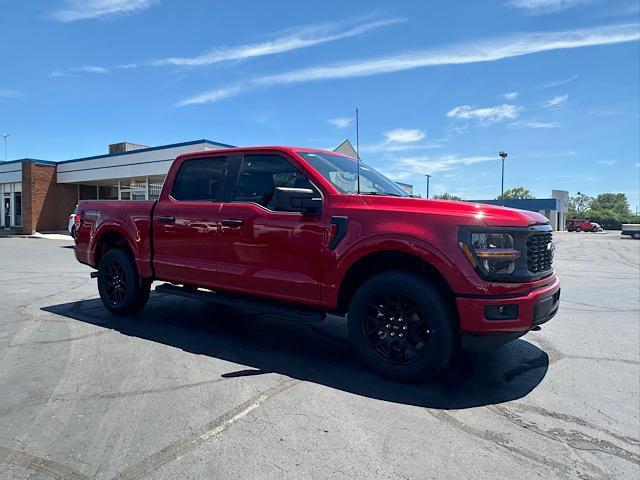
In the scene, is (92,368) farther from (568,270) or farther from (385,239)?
(568,270)

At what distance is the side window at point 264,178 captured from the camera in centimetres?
469

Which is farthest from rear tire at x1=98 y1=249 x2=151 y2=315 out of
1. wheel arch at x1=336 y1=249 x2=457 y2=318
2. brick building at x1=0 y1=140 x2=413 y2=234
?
brick building at x1=0 y1=140 x2=413 y2=234

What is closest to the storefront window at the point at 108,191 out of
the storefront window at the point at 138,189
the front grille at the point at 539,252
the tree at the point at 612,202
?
the storefront window at the point at 138,189

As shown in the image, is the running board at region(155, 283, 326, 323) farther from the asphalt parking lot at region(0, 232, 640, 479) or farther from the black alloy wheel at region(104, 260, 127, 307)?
the black alloy wheel at region(104, 260, 127, 307)

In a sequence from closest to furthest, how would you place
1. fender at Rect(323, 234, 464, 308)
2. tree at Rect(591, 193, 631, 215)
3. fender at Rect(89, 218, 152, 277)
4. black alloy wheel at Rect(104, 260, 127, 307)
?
fender at Rect(323, 234, 464, 308)
fender at Rect(89, 218, 152, 277)
black alloy wheel at Rect(104, 260, 127, 307)
tree at Rect(591, 193, 631, 215)

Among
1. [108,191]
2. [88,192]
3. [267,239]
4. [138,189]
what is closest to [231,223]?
[267,239]

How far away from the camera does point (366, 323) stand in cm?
408

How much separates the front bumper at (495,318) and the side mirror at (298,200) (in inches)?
59.5

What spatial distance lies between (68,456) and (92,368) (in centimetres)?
155

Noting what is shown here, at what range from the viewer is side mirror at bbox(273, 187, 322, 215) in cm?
409

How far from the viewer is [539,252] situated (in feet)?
12.7

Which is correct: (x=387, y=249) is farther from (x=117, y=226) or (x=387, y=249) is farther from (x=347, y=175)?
(x=117, y=226)

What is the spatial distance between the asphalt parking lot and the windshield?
1690mm

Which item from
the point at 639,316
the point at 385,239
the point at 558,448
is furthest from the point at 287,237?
the point at 639,316
